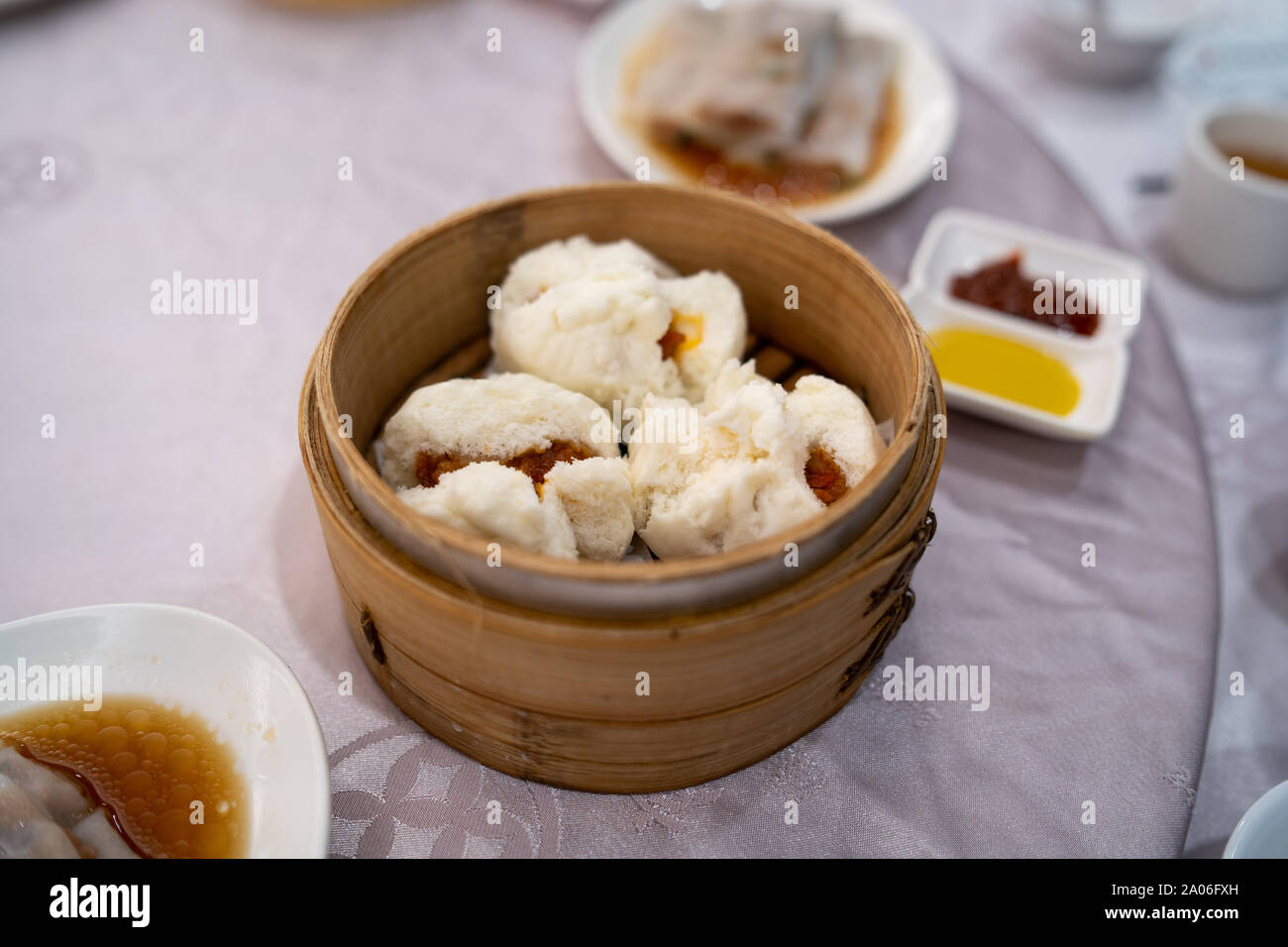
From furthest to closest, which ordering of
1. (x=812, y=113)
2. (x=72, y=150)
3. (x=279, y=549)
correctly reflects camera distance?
(x=812, y=113) → (x=72, y=150) → (x=279, y=549)

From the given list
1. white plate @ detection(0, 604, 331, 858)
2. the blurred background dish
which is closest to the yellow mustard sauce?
white plate @ detection(0, 604, 331, 858)

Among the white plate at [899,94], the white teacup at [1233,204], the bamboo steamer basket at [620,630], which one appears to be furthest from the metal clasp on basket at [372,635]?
the white teacup at [1233,204]

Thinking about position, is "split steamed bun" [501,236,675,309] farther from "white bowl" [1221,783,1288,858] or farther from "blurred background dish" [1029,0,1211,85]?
"blurred background dish" [1029,0,1211,85]

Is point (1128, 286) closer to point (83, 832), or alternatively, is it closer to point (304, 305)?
point (304, 305)

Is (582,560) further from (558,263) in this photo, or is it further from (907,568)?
(558,263)
